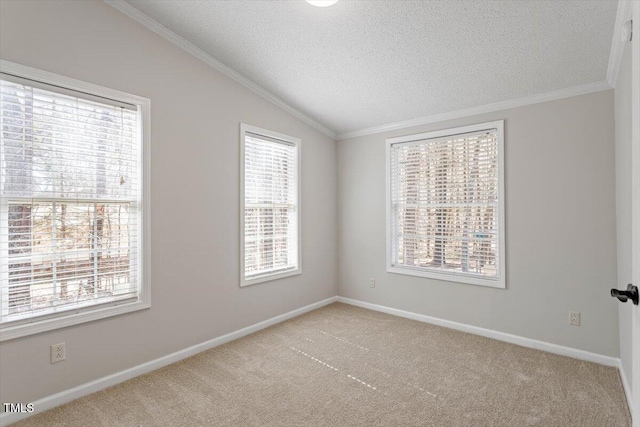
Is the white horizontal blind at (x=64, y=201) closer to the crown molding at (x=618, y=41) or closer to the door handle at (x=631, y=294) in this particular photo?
the door handle at (x=631, y=294)

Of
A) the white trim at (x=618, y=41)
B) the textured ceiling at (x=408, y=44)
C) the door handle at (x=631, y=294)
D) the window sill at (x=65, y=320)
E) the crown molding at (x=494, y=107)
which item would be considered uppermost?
the textured ceiling at (x=408, y=44)

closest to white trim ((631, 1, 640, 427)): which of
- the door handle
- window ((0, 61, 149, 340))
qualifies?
the door handle

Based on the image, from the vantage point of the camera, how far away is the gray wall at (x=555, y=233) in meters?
2.74

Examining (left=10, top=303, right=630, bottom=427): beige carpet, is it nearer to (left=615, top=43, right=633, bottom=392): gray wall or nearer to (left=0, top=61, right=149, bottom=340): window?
(left=615, top=43, right=633, bottom=392): gray wall

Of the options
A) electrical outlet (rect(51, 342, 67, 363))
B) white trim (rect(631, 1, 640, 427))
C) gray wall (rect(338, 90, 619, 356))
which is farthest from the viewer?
gray wall (rect(338, 90, 619, 356))

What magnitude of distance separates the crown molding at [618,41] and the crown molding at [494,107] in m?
0.15

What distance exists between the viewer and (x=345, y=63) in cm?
296

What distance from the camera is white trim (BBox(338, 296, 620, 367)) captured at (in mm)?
2752

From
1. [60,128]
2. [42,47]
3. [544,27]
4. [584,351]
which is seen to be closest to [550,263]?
[584,351]

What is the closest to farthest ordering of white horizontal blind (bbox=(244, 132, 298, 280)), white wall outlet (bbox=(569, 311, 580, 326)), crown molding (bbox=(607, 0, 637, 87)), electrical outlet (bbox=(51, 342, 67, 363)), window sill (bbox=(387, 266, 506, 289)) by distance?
crown molding (bbox=(607, 0, 637, 87)) < electrical outlet (bbox=(51, 342, 67, 363)) < white wall outlet (bbox=(569, 311, 580, 326)) < window sill (bbox=(387, 266, 506, 289)) < white horizontal blind (bbox=(244, 132, 298, 280))

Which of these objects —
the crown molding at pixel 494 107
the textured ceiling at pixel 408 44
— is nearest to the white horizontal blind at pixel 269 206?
the textured ceiling at pixel 408 44

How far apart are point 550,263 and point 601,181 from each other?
2.64 ft

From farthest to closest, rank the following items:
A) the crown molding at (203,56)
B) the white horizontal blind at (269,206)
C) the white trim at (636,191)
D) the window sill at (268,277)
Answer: the white horizontal blind at (269,206) < the window sill at (268,277) < the crown molding at (203,56) < the white trim at (636,191)

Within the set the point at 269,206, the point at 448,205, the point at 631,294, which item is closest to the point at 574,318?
the point at 448,205
